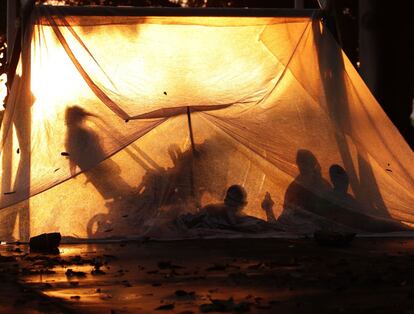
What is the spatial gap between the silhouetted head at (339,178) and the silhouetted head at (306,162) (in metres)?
0.14

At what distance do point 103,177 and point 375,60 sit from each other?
8.04 metres

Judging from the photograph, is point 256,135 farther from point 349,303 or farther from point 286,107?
point 349,303

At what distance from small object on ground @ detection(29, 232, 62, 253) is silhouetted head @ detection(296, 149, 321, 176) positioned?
261 cm

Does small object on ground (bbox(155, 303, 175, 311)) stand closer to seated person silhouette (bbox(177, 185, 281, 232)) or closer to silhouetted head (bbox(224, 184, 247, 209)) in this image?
seated person silhouette (bbox(177, 185, 281, 232))

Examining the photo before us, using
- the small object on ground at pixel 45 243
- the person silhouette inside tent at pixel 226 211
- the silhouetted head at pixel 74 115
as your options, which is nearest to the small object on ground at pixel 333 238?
the person silhouette inside tent at pixel 226 211

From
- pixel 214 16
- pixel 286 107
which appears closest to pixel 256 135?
pixel 286 107

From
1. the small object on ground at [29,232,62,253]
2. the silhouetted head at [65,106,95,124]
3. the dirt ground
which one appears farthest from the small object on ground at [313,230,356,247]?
the silhouetted head at [65,106,95,124]

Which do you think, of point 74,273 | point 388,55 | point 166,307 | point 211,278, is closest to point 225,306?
point 166,307

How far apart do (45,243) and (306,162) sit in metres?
2.84

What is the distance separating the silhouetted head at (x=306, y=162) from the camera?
10.9m

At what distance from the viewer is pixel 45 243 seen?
9.50 meters

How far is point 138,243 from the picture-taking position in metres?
10.1

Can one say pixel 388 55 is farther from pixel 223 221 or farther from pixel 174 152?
pixel 223 221

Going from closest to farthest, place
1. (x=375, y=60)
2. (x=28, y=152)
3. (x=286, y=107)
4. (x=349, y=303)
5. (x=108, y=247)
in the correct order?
1. (x=349, y=303)
2. (x=108, y=247)
3. (x=28, y=152)
4. (x=286, y=107)
5. (x=375, y=60)
